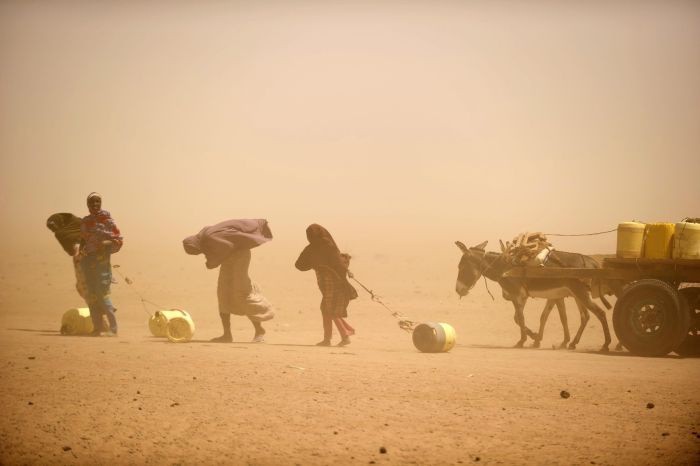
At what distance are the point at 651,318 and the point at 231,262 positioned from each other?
6231 mm

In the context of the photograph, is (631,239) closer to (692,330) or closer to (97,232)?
(692,330)

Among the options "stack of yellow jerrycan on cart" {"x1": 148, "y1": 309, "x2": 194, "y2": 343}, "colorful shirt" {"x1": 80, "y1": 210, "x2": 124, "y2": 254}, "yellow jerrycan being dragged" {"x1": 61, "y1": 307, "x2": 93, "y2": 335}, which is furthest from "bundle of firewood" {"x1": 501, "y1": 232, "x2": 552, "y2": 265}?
"yellow jerrycan being dragged" {"x1": 61, "y1": 307, "x2": 93, "y2": 335}

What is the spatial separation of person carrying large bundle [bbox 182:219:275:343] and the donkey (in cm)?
365

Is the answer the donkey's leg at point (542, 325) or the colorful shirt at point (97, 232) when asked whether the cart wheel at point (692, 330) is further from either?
the colorful shirt at point (97, 232)

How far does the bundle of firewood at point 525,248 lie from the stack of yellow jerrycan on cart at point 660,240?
1.54 meters

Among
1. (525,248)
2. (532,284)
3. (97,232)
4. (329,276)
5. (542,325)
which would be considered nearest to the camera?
(329,276)

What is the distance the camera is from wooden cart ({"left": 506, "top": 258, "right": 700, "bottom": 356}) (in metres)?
12.5

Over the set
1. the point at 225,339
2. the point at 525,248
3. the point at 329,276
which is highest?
the point at 525,248

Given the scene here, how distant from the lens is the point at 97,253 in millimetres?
14531

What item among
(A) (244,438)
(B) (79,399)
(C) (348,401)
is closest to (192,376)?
(B) (79,399)

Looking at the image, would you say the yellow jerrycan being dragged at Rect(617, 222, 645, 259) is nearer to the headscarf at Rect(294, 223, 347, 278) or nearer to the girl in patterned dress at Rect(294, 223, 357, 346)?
the girl in patterned dress at Rect(294, 223, 357, 346)

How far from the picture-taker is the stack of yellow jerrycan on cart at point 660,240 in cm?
1259

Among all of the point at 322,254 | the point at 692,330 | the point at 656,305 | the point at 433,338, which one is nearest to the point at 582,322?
the point at 692,330

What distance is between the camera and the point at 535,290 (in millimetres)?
14914
